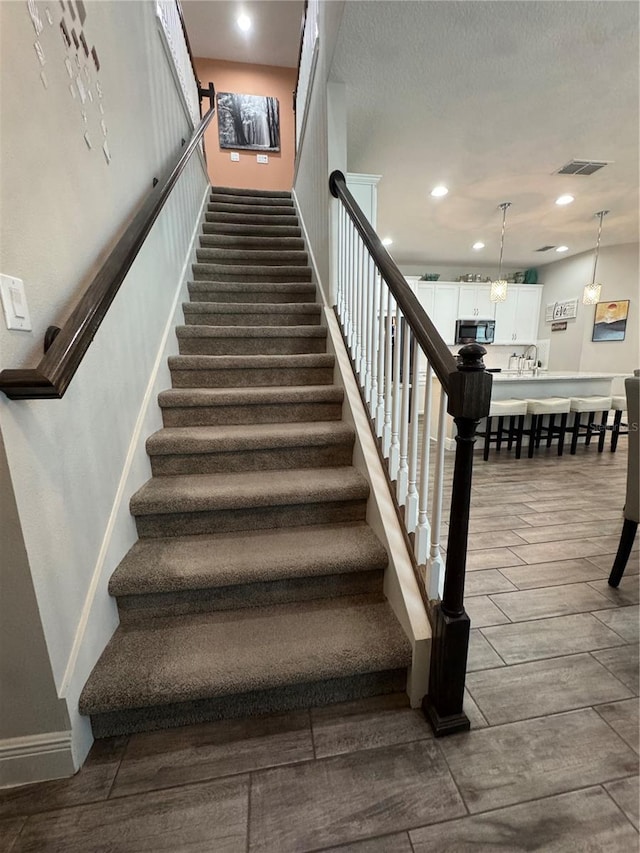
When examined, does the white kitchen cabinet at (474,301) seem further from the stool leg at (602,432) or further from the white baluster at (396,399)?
the white baluster at (396,399)

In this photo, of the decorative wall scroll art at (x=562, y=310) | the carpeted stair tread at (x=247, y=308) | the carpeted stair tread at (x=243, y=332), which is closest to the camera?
the carpeted stair tread at (x=243, y=332)

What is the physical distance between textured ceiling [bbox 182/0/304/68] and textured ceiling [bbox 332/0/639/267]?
10.1 feet

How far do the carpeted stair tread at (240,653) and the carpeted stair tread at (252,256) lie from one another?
9.49 feet

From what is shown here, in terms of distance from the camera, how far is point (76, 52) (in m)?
1.25

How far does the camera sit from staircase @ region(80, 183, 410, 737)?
3.78 feet

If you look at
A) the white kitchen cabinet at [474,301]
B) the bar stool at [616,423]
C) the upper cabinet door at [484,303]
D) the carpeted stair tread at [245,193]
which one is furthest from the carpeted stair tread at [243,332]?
the upper cabinet door at [484,303]

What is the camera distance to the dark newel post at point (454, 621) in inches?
41.4

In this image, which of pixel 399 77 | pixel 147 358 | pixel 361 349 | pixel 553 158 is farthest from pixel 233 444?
pixel 553 158

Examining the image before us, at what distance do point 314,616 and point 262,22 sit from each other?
7281 mm

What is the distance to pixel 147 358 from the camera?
74.7 inches

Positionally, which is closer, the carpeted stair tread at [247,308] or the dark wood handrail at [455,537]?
the dark wood handrail at [455,537]

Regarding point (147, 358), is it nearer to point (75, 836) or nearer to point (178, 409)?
point (178, 409)

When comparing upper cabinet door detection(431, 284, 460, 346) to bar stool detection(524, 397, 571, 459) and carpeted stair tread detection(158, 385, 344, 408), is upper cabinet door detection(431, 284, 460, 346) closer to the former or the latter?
bar stool detection(524, 397, 571, 459)

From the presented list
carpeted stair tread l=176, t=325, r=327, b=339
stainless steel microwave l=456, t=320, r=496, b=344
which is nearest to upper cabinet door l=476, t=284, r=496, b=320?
stainless steel microwave l=456, t=320, r=496, b=344
